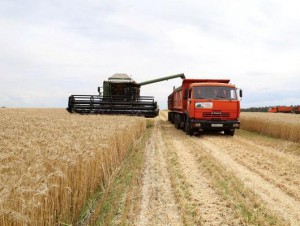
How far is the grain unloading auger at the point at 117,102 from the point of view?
21.7m

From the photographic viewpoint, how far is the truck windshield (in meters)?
16.5

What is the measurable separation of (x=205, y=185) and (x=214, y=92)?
1003cm

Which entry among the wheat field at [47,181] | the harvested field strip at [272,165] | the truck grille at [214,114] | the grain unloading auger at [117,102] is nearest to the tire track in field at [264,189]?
the harvested field strip at [272,165]

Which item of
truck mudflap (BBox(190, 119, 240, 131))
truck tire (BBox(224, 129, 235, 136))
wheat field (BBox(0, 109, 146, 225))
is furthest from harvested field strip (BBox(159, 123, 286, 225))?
truck tire (BBox(224, 129, 235, 136))

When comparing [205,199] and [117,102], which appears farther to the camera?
[117,102]

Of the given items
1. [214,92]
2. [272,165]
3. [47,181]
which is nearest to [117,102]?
[214,92]

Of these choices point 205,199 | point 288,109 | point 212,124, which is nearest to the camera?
point 205,199

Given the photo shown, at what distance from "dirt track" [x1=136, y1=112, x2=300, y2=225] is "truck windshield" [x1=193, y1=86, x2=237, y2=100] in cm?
494

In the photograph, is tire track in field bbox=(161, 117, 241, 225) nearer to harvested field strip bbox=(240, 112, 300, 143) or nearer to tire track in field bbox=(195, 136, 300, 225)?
tire track in field bbox=(195, 136, 300, 225)

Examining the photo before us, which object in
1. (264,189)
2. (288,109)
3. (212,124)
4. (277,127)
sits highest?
(288,109)

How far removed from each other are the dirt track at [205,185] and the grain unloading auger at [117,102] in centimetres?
985

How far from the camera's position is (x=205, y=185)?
701cm

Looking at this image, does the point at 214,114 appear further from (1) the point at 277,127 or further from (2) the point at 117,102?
(2) the point at 117,102

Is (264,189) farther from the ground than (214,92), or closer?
closer
